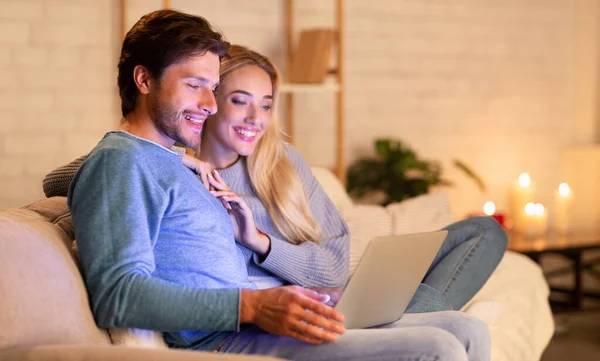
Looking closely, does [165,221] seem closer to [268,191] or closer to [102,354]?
[102,354]

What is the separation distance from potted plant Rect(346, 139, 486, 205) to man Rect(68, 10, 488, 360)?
9.06 ft

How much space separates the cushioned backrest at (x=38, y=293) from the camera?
153 cm

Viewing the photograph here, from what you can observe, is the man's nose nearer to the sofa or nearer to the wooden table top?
the sofa

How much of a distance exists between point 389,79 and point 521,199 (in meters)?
1.01

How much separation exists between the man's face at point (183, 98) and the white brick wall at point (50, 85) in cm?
219

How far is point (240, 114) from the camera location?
2.48 m

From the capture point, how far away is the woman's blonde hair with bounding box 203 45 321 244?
2.51 m

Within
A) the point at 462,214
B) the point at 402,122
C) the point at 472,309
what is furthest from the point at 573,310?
the point at 472,309

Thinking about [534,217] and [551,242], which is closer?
[551,242]

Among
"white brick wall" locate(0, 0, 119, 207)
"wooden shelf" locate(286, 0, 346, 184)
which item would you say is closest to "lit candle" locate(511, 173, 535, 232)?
"wooden shelf" locate(286, 0, 346, 184)

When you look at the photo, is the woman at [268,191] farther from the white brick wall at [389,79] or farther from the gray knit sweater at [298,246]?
the white brick wall at [389,79]

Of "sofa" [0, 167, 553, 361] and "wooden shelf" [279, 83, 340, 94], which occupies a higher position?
"wooden shelf" [279, 83, 340, 94]

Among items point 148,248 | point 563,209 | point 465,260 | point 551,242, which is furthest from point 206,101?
point 563,209

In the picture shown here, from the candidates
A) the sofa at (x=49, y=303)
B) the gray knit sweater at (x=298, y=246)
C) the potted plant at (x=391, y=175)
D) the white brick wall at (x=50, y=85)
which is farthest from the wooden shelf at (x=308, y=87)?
the sofa at (x=49, y=303)
